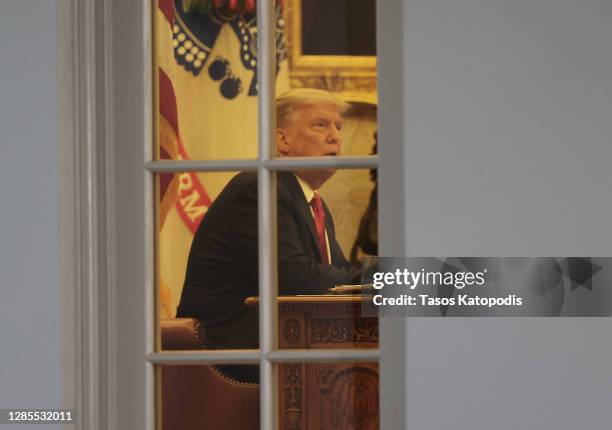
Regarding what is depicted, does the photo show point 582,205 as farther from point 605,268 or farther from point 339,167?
point 339,167

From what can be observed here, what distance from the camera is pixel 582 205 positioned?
2.14 metres

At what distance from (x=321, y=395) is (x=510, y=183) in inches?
29.8

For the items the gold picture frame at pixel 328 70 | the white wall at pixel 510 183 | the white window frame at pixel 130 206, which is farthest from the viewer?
the gold picture frame at pixel 328 70

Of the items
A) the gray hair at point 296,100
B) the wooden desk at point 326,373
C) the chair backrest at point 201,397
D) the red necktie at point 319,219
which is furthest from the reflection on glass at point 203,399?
the gray hair at point 296,100

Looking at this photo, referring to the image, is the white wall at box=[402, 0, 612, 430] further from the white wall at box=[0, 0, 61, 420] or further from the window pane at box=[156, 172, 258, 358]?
the white wall at box=[0, 0, 61, 420]

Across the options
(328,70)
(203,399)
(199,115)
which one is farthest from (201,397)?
(328,70)

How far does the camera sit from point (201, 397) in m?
2.35

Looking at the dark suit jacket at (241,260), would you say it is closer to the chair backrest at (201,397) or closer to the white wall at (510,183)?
the chair backrest at (201,397)

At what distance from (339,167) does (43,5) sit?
0.88m

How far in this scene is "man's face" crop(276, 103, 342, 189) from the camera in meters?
2.37

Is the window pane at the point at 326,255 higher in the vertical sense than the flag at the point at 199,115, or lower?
lower

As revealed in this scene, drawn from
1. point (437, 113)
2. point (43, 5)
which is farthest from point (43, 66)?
point (437, 113)

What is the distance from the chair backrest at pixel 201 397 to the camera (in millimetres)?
2340

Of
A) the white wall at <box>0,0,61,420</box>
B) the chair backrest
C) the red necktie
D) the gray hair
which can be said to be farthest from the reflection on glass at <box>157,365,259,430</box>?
the gray hair
